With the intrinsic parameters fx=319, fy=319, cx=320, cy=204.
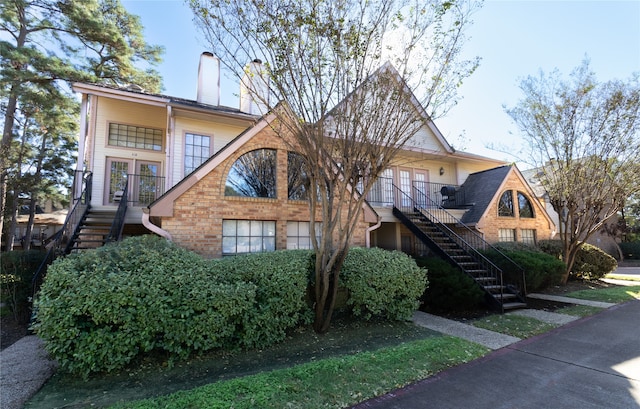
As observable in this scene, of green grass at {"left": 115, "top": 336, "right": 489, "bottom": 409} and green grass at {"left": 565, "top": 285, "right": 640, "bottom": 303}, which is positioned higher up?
green grass at {"left": 115, "top": 336, "right": 489, "bottom": 409}

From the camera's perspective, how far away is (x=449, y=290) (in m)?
8.48

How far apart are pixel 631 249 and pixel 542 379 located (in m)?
29.3

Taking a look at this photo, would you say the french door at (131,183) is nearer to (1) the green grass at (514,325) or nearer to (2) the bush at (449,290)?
(2) the bush at (449,290)

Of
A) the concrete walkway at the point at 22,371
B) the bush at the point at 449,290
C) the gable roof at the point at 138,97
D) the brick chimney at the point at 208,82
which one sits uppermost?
the brick chimney at the point at 208,82

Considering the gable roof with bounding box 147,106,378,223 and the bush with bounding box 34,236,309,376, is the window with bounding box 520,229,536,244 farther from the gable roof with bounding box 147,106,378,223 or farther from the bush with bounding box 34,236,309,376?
the bush with bounding box 34,236,309,376

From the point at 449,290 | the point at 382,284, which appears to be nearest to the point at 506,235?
the point at 449,290

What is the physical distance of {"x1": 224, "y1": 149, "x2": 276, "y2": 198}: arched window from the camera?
887cm

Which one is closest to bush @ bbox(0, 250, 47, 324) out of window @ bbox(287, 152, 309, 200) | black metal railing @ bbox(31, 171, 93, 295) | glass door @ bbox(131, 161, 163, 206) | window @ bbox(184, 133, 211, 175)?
black metal railing @ bbox(31, 171, 93, 295)

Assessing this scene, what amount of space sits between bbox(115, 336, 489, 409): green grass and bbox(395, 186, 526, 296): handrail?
5.67 metres

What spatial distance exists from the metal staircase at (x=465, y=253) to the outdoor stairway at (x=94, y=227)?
9920mm

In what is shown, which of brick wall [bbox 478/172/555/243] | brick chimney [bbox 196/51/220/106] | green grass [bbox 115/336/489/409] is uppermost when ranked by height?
brick chimney [bbox 196/51/220/106]

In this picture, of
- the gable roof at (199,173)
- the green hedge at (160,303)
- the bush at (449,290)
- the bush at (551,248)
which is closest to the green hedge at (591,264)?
the bush at (551,248)

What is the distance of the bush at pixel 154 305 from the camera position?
4.45m

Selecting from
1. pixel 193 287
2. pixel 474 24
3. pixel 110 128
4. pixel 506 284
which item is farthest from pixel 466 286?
pixel 110 128
